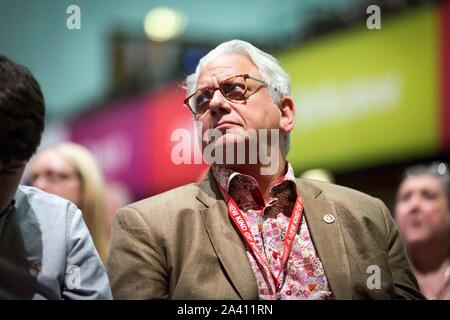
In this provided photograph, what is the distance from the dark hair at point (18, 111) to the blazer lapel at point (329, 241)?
3.41ft

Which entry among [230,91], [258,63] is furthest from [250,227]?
[258,63]

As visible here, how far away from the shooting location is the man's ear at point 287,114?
2900 millimetres

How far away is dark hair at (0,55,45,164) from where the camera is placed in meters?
2.16

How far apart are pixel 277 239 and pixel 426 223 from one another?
1.27 m

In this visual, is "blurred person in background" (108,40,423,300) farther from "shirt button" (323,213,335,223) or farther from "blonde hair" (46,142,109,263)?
"blonde hair" (46,142,109,263)

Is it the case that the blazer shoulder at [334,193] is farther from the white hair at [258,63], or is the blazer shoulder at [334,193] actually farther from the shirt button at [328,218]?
the white hair at [258,63]

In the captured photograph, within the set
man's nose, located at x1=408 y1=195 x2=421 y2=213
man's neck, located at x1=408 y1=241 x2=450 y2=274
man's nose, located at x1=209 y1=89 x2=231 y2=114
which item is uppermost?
man's nose, located at x1=209 y1=89 x2=231 y2=114

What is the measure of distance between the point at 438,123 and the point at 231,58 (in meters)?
2.84

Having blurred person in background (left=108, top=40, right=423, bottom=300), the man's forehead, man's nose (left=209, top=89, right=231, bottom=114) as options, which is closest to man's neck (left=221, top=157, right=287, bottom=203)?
blurred person in background (left=108, top=40, right=423, bottom=300)

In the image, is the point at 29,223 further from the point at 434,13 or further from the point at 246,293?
the point at 434,13

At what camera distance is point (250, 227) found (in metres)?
2.64

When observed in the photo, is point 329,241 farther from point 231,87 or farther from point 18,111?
point 18,111

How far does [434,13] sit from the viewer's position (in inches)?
207

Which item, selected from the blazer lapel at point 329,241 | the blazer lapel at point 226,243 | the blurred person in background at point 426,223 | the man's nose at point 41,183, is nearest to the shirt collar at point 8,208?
the blazer lapel at point 226,243
